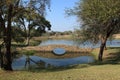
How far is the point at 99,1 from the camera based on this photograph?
1248 inches

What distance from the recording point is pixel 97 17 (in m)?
32.7

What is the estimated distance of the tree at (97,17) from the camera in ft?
102

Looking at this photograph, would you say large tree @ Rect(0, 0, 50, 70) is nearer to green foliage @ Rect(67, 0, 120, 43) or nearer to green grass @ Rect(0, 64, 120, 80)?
green grass @ Rect(0, 64, 120, 80)

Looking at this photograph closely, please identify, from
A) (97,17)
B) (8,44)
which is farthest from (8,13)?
(97,17)

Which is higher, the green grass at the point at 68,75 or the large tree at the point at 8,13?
the large tree at the point at 8,13

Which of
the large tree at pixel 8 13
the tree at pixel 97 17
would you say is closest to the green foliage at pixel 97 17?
Result: the tree at pixel 97 17

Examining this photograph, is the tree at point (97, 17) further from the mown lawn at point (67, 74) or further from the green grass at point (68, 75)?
the green grass at point (68, 75)

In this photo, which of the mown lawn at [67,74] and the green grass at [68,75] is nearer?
the green grass at [68,75]

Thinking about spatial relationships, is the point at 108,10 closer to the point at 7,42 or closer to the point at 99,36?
the point at 99,36

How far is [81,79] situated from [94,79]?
2.46ft

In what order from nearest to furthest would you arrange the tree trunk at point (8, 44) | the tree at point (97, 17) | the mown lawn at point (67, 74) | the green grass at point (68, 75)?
the green grass at point (68, 75) < the mown lawn at point (67, 74) < the tree trunk at point (8, 44) < the tree at point (97, 17)

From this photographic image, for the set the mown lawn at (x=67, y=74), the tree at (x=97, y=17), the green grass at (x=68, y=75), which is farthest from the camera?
the tree at (x=97, y=17)

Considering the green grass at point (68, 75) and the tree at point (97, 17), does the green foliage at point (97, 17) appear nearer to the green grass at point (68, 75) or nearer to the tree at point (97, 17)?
the tree at point (97, 17)

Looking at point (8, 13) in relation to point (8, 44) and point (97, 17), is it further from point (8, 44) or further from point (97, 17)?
point (97, 17)
